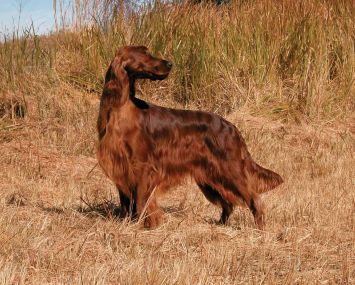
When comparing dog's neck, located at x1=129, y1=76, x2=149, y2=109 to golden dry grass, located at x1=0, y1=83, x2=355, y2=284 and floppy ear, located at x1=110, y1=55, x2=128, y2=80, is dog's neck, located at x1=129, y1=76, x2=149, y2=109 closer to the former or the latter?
floppy ear, located at x1=110, y1=55, x2=128, y2=80

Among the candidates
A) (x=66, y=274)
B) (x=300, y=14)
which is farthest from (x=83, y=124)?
(x=66, y=274)

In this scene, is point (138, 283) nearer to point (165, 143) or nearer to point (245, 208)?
point (165, 143)

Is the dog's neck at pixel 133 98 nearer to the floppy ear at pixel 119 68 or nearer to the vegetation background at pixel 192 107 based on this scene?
the floppy ear at pixel 119 68

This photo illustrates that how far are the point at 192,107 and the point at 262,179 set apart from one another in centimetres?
379

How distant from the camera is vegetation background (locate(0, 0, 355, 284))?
360 cm

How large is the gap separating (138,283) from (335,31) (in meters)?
7.41

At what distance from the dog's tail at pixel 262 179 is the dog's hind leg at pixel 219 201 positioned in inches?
9.8

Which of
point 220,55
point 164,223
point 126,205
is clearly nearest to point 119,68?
point 126,205

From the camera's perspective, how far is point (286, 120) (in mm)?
8922

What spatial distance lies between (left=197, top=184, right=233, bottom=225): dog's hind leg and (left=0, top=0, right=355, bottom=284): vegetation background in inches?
5.1

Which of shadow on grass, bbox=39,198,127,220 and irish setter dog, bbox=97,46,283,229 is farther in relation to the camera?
shadow on grass, bbox=39,198,127,220

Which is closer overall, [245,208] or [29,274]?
[29,274]

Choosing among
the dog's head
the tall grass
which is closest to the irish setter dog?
the dog's head

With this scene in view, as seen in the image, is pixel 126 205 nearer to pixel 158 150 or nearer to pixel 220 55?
pixel 158 150
